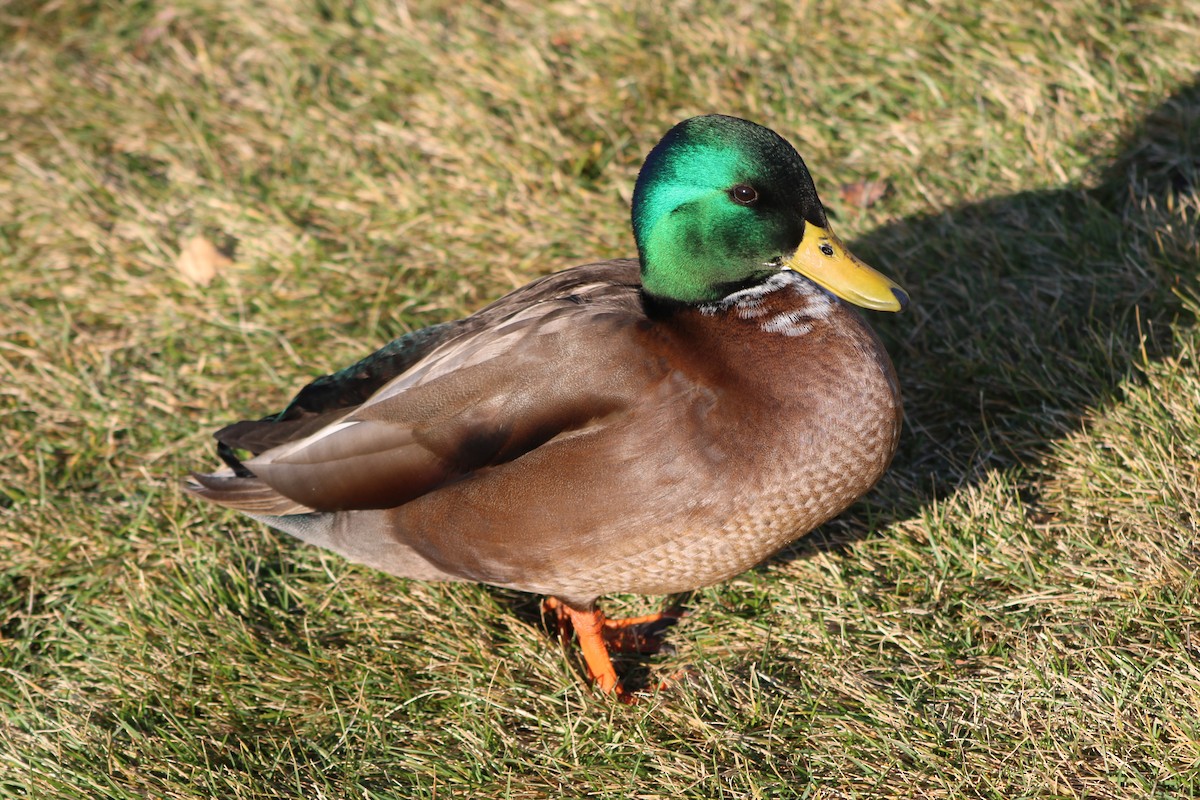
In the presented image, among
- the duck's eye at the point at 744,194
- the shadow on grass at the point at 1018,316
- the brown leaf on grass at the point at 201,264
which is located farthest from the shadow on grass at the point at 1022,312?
the brown leaf on grass at the point at 201,264

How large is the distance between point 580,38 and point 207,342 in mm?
1954

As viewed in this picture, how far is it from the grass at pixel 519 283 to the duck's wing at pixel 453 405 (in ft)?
1.69

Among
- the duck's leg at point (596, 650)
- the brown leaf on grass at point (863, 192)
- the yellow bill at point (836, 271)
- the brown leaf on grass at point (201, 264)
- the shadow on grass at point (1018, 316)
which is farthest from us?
the brown leaf on grass at point (201, 264)

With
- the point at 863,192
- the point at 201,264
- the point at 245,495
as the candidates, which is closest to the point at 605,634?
the point at 245,495

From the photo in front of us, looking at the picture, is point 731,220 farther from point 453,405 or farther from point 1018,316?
point 1018,316

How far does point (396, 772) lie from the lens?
299 centimetres

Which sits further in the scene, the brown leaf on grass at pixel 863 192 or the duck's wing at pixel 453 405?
the brown leaf on grass at pixel 863 192

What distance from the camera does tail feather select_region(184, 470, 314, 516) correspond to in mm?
3193

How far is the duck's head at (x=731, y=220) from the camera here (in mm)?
2783

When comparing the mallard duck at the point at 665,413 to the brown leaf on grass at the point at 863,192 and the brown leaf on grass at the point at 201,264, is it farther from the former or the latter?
the brown leaf on grass at the point at 201,264

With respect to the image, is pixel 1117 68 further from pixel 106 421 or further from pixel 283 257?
pixel 106 421

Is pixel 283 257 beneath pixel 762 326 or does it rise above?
beneath

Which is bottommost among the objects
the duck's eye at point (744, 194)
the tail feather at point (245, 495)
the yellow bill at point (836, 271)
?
the tail feather at point (245, 495)

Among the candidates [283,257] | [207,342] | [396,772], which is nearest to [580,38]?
[283,257]
